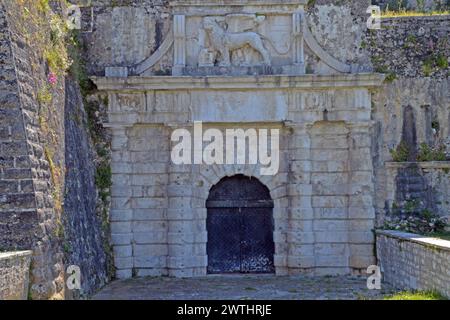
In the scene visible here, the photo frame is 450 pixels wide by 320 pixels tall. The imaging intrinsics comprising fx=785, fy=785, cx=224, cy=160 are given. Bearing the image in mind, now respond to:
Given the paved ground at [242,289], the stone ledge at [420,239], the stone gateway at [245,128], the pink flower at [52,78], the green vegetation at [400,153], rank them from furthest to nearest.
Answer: the green vegetation at [400,153] < the stone gateway at [245,128] < the paved ground at [242,289] < the pink flower at [52,78] < the stone ledge at [420,239]

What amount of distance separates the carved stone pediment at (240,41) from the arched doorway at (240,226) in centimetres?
211

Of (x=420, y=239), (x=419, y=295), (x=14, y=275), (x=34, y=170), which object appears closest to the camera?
(x=14, y=275)

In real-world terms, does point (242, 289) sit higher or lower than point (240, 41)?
lower

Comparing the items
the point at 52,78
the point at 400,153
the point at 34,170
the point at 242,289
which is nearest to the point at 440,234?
the point at 400,153

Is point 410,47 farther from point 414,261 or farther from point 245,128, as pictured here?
point 414,261

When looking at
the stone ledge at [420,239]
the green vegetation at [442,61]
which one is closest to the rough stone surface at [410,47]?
the green vegetation at [442,61]

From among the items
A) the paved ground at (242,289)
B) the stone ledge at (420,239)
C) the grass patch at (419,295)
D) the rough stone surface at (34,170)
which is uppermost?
the rough stone surface at (34,170)

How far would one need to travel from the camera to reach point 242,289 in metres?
12.6

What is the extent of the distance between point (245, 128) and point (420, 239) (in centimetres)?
411

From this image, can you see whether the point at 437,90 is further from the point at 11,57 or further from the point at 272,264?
the point at 11,57

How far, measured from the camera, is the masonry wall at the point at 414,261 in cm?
1021

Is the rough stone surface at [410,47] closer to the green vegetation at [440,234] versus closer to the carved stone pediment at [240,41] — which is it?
the carved stone pediment at [240,41]

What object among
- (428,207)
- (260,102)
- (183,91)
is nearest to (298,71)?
(260,102)

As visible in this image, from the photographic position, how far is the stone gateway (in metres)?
14.0
